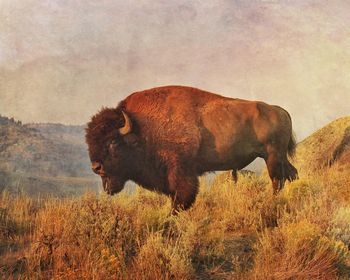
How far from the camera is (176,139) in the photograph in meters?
7.29

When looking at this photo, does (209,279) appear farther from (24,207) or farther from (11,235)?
(24,207)

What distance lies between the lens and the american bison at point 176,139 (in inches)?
284

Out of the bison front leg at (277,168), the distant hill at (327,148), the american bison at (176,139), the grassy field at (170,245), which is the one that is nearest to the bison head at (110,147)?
the american bison at (176,139)

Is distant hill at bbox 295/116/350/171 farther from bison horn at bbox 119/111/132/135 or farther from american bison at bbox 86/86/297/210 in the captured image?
bison horn at bbox 119/111/132/135

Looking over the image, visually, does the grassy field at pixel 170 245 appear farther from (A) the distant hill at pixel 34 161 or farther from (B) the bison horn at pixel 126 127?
(A) the distant hill at pixel 34 161

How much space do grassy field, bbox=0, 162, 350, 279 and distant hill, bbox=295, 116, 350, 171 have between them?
5849 millimetres

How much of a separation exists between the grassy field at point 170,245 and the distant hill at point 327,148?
5849 millimetres

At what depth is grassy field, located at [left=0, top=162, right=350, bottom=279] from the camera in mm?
4363

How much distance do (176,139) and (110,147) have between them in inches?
40.5

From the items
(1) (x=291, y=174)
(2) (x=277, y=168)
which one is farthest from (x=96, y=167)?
(1) (x=291, y=174)

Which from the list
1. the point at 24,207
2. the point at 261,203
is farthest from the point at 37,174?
→ the point at 261,203

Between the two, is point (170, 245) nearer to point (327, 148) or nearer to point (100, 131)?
point (100, 131)

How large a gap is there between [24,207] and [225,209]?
9.97 ft

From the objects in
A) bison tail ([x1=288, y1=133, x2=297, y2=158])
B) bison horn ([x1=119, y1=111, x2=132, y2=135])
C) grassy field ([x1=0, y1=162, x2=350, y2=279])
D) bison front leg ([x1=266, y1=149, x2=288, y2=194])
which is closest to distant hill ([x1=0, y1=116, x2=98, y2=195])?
bison tail ([x1=288, y1=133, x2=297, y2=158])
